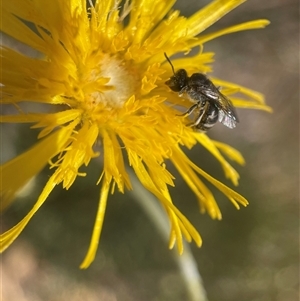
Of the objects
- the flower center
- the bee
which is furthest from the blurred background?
the bee

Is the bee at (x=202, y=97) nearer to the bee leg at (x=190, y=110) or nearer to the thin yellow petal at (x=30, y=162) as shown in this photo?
the bee leg at (x=190, y=110)

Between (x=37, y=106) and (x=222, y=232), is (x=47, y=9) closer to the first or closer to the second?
(x=37, y=106)

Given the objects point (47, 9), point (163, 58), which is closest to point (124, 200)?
point (163, 58)

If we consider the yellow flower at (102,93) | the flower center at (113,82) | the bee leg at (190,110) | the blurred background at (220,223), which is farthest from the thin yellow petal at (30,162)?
the blurred background at (220,223)

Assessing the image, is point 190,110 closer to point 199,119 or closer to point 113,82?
point 199,119

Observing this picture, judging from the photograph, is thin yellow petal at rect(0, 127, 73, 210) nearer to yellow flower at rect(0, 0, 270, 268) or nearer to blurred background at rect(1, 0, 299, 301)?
yellow flower at rect(0, 0, 270, 268)

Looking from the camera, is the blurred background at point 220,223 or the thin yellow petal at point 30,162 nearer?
the thin yellow petal at point 30,162

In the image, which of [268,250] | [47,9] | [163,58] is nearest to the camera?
[47,9]
